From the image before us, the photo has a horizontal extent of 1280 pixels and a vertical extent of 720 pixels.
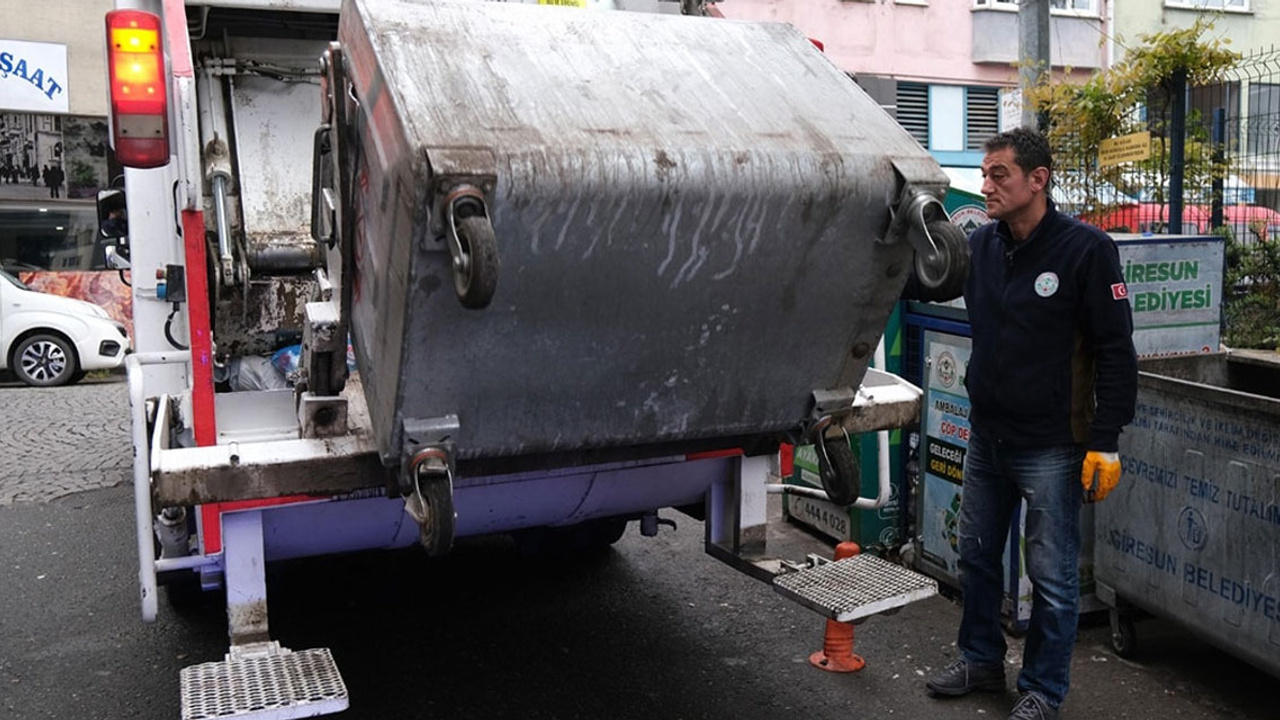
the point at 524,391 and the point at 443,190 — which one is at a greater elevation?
the point at 443,190

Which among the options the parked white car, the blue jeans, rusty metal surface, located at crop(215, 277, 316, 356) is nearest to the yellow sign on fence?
the blue jeans

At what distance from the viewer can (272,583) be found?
5031mm

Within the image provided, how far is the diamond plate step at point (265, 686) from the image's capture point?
2.60 meters

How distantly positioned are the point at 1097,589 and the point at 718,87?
2464mm

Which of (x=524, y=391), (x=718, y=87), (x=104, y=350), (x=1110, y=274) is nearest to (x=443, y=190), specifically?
(x=524, y=391)

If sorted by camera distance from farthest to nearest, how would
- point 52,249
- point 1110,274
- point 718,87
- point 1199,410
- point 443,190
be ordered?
1. point 52,249
2. point 1199,410
3. point 1110,274
4. point 718,87
5. point 443,190

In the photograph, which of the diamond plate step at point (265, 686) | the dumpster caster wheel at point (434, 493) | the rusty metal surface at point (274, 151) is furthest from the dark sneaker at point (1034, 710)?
the rusty metal surface at point (274, 151)

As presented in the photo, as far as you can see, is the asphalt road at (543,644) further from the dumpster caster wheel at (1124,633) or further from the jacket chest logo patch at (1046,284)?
the jacket chest logo patch at (1046,284)

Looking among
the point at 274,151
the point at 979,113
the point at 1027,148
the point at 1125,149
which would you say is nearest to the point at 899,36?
the point at 979,113

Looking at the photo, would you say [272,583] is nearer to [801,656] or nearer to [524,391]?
[801,656]

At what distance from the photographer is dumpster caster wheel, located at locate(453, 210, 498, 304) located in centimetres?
221

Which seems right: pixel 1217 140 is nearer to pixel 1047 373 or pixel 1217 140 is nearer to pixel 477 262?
pixel 1047 373

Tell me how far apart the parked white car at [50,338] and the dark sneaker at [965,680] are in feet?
33.8

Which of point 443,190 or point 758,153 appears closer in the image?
point 443,190
